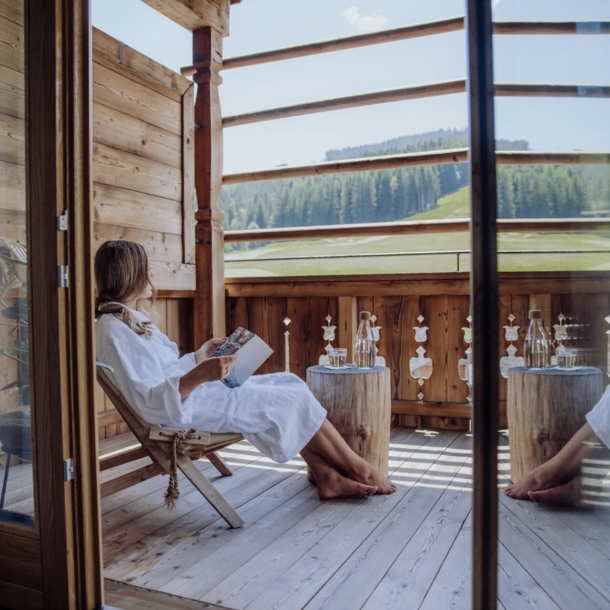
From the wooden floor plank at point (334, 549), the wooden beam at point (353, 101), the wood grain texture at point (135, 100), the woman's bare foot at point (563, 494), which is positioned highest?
the wooden beam at point (353, 101)

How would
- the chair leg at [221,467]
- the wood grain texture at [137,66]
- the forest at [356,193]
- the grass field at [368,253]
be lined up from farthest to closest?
the forest at [356,193] < the grass field at [368,253] < the wood grain texture at [137,66] < the chair leg at [221,467]

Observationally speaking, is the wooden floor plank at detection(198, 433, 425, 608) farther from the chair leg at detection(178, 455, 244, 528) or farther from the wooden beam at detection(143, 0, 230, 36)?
the wooden beam at detection(143, 0, 230, 36)

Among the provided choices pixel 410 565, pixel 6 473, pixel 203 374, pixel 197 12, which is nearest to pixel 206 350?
pixel 203 374

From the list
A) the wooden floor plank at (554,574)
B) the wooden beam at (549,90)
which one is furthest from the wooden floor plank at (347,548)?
the wooden beam at (549,90)

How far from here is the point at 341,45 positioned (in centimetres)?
393

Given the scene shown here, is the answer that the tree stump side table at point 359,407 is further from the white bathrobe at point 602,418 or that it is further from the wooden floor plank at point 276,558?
the white bathrobe at point 602,418

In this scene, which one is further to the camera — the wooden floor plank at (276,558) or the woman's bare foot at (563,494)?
the wooden floor plank at (276,558)

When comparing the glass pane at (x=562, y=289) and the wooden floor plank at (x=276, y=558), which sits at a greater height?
the glass pane at (x=562, y=289)

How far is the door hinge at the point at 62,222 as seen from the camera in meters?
1.59

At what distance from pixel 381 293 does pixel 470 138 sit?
2.63 m

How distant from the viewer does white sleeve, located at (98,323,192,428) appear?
2.21m

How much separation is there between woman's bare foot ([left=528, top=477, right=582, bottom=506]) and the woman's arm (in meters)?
1.29

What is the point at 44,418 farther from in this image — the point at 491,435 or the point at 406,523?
the point at 406,523

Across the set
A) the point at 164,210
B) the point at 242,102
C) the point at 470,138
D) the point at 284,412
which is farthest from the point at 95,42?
the point at 470,138
